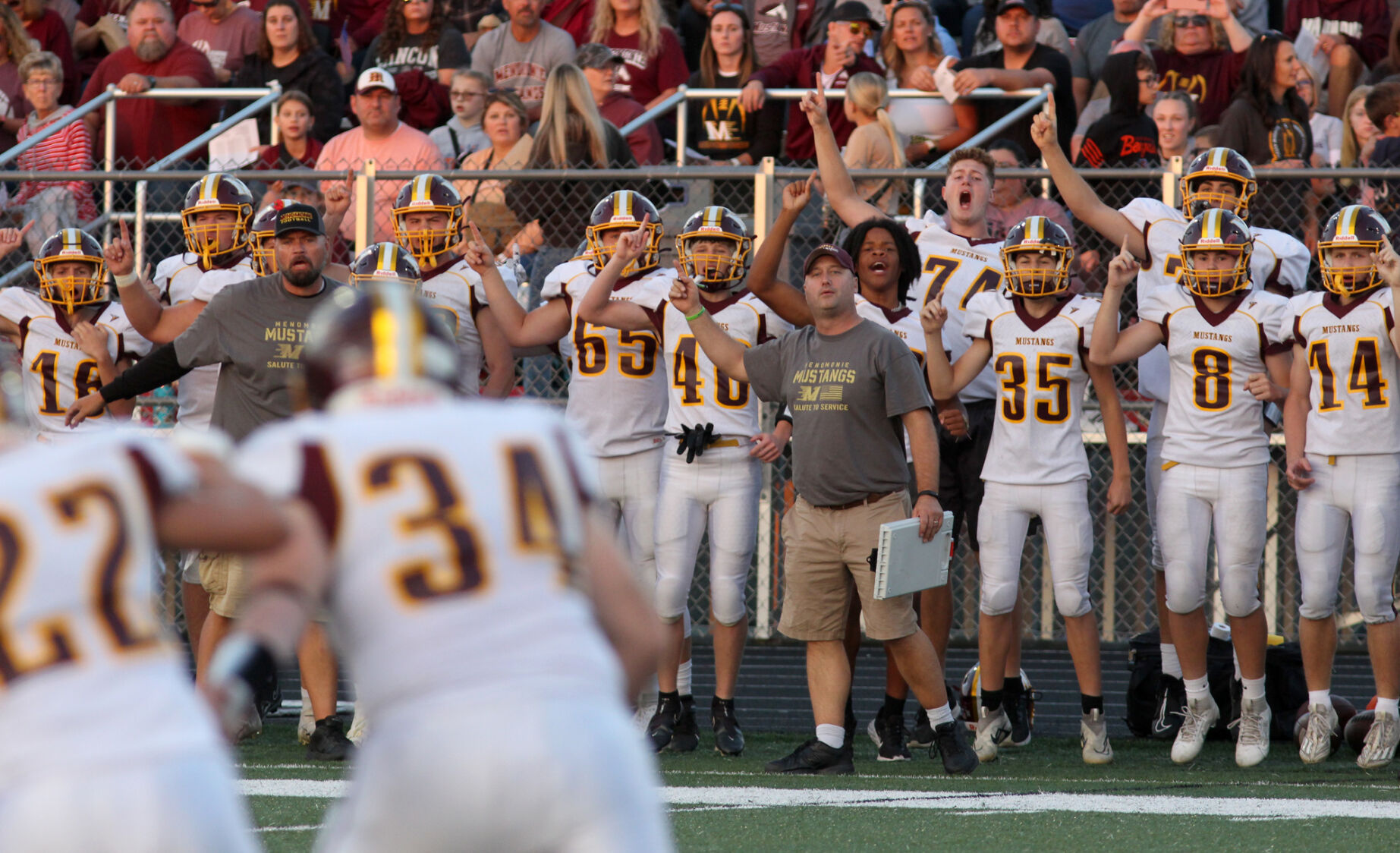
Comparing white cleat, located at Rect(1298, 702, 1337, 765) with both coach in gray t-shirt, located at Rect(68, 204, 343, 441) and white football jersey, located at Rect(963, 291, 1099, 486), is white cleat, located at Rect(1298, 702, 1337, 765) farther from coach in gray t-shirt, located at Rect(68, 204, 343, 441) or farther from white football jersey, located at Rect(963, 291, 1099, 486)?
coach in gray t-shirt, located at Rect(68, 204, 343, 441)

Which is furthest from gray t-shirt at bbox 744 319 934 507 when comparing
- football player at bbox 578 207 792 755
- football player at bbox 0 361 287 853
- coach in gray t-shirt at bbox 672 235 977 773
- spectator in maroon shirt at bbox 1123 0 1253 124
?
spectator in maroon shirt at bbox 1123 0 1253 124

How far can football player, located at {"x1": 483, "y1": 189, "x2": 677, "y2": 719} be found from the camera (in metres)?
7.63

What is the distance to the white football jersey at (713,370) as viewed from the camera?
7441 mm

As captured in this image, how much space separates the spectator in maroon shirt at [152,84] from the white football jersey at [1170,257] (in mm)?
5777

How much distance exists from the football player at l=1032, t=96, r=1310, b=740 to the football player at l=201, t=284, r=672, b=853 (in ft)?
17.6

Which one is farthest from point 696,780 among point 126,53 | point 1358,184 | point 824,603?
point 126,53

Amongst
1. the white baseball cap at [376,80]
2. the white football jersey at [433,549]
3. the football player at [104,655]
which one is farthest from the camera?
the white baseball cap at [376,80]

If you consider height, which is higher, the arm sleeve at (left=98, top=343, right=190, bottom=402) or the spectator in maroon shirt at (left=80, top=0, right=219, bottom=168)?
the spectator in maroon shirt at (left=80, top=0, right=219, bottom=168)

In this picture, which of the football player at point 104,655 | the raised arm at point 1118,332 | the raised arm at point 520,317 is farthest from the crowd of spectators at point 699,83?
the football player at point 104,655

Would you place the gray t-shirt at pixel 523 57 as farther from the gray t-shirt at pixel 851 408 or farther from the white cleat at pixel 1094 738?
the white cleat at pixel 1094 738

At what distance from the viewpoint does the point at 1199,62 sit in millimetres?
10758

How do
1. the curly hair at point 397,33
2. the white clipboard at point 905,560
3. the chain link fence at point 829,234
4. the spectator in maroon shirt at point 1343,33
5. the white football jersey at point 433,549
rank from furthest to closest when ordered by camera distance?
the curly hair at point 397,33 < the spectator in maroon shirt at point 1343,33 < the chain link fence at point 829,234 < the white clipboard at point 905,560 < the white football jersey at point 433,549

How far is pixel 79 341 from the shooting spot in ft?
26.1

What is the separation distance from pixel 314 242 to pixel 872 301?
88.6 inches
